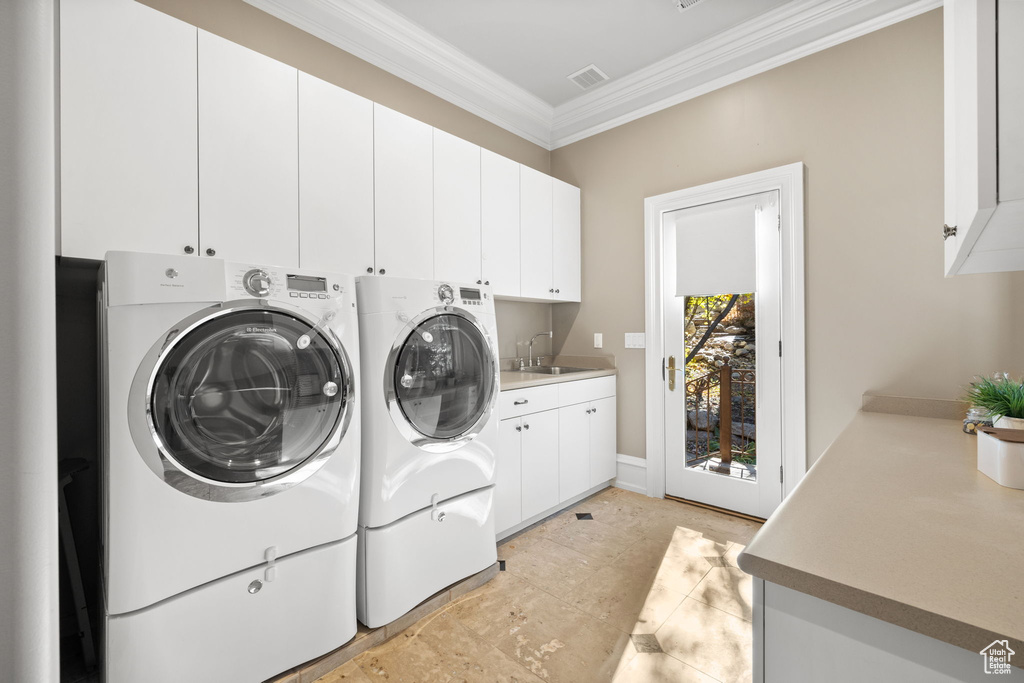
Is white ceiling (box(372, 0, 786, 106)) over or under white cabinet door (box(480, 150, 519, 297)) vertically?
over

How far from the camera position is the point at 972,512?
80 centimetres

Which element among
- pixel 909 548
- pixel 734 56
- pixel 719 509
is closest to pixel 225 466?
pixel 909 548

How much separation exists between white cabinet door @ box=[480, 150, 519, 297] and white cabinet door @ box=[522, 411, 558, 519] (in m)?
0.87

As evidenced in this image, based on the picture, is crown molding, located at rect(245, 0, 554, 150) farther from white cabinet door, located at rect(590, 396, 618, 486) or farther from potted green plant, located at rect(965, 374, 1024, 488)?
potted green plant, located at rect(965, 374, 1024, 488)

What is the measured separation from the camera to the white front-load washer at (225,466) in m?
1.18

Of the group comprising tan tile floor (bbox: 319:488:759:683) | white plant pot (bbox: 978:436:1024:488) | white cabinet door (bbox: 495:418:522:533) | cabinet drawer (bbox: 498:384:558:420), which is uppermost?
white plant pot (bbox: 978:436:1024:488)

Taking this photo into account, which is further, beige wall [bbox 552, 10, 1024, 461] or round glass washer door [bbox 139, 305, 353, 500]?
beige wall [bbox 552, 10, 1024, 461]

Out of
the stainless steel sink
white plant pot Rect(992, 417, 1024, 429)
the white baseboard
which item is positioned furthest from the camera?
the stainless steel sink

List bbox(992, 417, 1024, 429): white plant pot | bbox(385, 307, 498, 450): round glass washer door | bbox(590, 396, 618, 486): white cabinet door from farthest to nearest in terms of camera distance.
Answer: bbox(590, 396, 618, 486): white cabinet door < bbox(385, 307, 498, 450): round glass washer door < bbox(992, 417, 1024, 429): white plant pot

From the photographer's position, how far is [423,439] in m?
1.77

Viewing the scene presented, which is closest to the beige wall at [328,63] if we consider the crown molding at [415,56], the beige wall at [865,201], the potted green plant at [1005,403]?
the crown molding at [415,56]

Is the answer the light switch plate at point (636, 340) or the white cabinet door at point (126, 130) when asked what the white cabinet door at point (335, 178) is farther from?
the light switch plate at point (636, 340)

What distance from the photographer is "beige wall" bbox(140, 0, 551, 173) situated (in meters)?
1.98

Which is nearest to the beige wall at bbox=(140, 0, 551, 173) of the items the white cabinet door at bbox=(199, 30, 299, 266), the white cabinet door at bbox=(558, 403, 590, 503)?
the white cabinet door at bbox=(199, 30, 299, 266)
